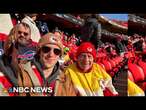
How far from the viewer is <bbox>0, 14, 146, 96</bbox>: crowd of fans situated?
8.31 m

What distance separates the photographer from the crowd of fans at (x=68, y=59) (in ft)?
27.3

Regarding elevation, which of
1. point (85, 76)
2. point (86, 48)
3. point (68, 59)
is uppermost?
point (86, 48)

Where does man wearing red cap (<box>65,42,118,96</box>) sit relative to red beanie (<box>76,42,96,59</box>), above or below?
→ below

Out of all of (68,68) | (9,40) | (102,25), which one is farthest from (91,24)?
(9,40)

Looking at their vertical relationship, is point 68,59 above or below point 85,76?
above

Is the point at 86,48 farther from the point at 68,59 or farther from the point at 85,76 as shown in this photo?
the point at 85,76

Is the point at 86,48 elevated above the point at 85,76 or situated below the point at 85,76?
above

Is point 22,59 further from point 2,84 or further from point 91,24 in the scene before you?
point 91,24

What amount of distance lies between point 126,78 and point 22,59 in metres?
1.92

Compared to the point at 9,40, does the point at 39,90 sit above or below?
below

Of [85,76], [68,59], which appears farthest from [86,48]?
[85,76]

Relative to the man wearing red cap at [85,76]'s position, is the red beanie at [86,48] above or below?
above

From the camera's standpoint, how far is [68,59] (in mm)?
8367

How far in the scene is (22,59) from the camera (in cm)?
833
